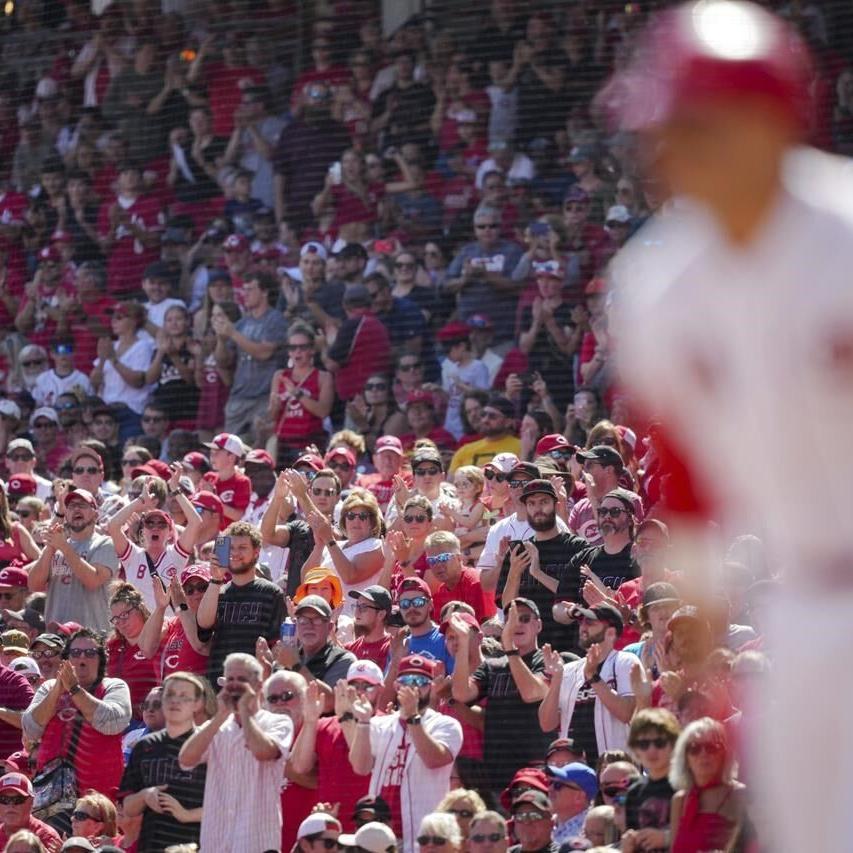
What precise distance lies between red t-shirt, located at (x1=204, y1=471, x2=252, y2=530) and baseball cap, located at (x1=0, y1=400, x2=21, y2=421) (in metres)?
3.19

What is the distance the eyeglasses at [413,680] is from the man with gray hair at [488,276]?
16.1 ft

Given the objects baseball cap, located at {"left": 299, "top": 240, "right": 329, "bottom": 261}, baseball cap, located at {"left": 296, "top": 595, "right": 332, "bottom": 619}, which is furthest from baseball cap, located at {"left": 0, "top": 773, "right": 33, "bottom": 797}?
baseball cap, located at {"left": 299, "top": 240, "right": 329, "bottom": 261}

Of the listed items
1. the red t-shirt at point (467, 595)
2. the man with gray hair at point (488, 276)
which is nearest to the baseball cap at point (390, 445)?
the man with gray hair at point (488, 276)

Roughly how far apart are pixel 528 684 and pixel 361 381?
192 inches

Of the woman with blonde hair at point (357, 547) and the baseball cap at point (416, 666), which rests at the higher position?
the baseball cap at point (416, 666)

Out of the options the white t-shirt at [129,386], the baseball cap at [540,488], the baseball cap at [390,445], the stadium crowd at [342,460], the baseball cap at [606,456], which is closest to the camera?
the stadium crowd at [342,460]

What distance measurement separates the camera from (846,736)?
2.51m

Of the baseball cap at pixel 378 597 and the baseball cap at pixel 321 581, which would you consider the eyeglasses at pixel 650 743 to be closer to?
the baseball cap at pixel 378 597

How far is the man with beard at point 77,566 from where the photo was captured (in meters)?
9.43

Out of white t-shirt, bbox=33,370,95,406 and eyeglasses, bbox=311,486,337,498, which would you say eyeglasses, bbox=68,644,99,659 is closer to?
eyeglasses, bbox=311,486,337,498

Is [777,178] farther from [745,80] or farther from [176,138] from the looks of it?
[176,138]

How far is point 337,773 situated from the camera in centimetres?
712

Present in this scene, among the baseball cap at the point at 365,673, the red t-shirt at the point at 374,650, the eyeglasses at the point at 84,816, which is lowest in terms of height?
the eyeglasses at the point at 84,816

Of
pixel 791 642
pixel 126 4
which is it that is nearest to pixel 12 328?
pixel 126 4
